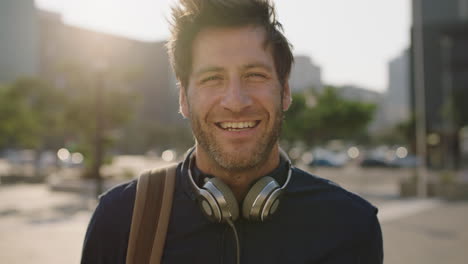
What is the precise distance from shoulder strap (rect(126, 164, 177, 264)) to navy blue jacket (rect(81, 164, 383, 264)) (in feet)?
0.19

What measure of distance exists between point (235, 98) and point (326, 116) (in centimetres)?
2796

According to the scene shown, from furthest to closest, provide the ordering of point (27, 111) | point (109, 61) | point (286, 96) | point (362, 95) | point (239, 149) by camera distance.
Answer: point (27, 111), point (362, 95), point (109, 61), point (286, 96), point (239, 149)

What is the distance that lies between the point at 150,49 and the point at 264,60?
14113 centimetres

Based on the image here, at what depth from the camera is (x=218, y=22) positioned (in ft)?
6.70

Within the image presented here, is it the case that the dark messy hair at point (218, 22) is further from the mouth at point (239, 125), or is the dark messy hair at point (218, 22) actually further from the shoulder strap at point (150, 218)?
the shoulder strap at point (150, 218)

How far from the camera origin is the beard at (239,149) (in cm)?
197

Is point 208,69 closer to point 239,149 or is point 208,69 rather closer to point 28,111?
point 239,149

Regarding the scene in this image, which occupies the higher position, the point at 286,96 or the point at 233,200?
the point at 286,96

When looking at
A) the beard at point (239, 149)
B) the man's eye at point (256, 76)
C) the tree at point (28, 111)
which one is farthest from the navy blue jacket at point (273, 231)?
the tree at point (28, 111)

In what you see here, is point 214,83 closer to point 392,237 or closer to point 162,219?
point 162,219

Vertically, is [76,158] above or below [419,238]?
below

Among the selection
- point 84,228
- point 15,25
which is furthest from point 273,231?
point 15,25

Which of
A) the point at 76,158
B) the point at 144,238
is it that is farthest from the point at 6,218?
the point at 76,158

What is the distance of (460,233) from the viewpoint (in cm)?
1064
